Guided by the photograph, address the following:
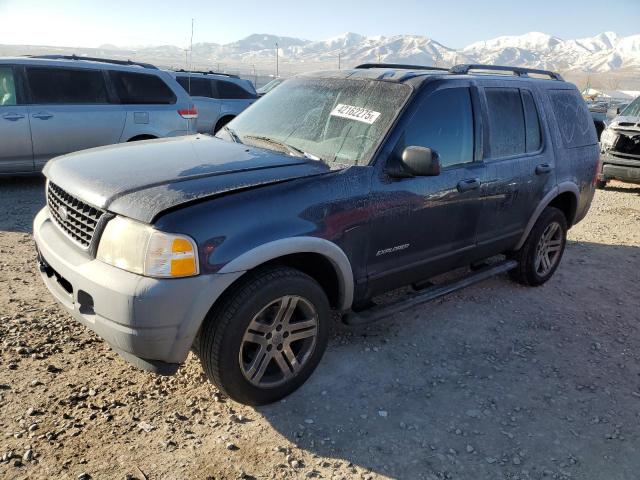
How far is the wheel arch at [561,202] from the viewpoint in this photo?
4.64m

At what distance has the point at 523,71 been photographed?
4852mm

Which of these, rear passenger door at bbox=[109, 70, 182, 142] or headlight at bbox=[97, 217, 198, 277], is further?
rear passenger door at bbox=[109, 70, 182, 142]

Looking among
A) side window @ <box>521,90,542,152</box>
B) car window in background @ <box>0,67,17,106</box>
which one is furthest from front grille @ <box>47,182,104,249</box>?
car window in background @ <box>0,67,17,106</box>

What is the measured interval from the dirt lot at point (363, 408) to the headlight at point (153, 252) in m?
0.90

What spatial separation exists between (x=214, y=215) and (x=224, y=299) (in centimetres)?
44

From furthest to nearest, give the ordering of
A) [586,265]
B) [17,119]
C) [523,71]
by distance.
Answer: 1. [17,119]
2. [586,265]
3. [523,71]

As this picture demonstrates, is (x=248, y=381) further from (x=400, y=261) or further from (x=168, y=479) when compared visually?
(x=400, y=261)

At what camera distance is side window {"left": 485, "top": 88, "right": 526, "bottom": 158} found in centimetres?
410

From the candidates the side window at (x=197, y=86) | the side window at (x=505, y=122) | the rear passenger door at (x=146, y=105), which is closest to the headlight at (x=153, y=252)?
the side window at (x=505, y=122)

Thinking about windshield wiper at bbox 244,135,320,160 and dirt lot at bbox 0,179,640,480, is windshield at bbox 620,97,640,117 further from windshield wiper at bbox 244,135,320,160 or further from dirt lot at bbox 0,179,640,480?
windshield wiper at bbox 244,135,320,160

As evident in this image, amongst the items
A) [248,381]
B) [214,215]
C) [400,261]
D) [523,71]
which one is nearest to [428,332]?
[400,261]

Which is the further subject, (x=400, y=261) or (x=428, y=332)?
(x=428, y=332)

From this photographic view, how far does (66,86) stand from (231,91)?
532cm

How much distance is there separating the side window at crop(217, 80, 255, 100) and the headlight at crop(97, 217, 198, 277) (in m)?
10.3
